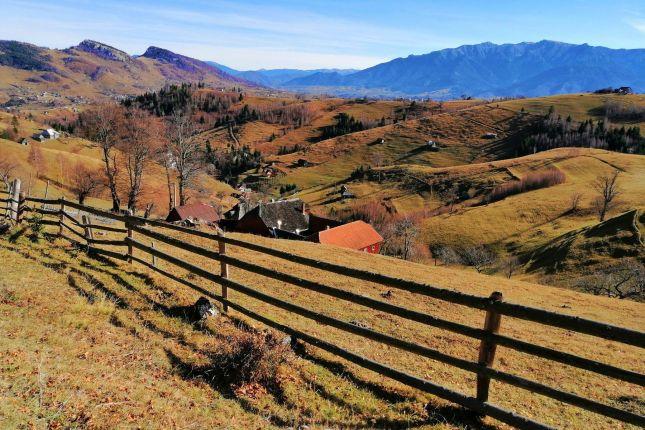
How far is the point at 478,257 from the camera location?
72188mm

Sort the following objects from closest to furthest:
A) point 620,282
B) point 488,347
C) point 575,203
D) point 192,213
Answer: point 488,347
point 620,282
point 192,213
point 575,203

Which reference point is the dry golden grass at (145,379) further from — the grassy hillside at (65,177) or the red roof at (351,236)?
the grassy hillside at (65,177)

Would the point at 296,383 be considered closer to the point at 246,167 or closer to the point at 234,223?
the point at 234,223

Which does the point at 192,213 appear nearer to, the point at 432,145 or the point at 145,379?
the point at 145,379

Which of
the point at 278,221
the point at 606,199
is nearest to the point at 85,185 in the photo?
the point at 278,221

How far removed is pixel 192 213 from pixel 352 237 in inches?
871

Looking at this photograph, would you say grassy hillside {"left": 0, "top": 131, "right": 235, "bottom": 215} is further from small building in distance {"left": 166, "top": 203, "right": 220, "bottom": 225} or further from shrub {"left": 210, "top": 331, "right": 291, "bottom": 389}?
shrub {"left": 210, "top": 331, "right": 291, "bottom": 389}

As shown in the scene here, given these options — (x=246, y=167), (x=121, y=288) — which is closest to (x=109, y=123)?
(x=121, y=288)

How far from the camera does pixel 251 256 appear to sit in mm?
24812

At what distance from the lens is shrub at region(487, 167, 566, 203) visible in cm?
11012

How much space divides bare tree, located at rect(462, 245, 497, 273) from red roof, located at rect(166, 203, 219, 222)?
135ft

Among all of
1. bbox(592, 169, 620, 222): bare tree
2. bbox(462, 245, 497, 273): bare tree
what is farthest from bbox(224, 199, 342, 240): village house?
bbox(592, 169, 620, 222): bare tree

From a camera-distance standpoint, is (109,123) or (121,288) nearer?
(121,288)

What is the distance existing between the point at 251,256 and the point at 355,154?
575 ft
